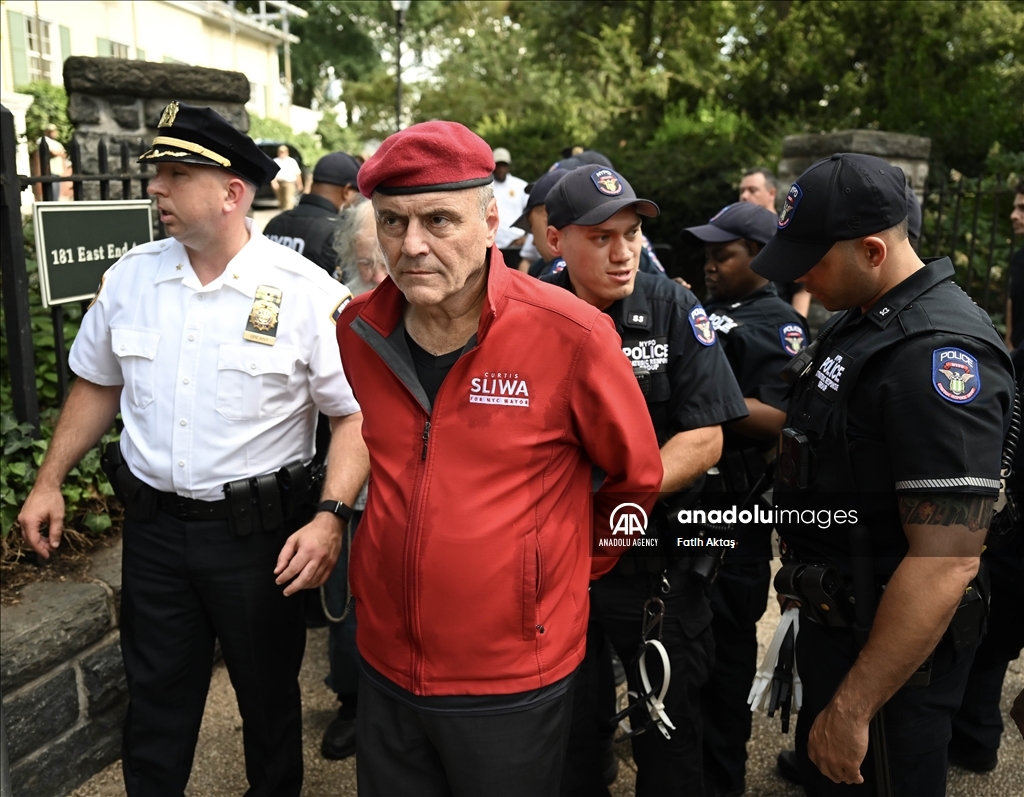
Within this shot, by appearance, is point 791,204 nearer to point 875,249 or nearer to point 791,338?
point 875,249

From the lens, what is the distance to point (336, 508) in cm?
263

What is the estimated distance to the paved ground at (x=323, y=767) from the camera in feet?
10.8

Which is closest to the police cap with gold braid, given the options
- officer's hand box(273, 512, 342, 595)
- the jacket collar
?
the jacket collar

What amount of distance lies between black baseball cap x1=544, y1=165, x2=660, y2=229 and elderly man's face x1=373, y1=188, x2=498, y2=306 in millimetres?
828

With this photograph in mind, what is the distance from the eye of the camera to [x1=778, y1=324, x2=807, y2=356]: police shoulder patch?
3209mm

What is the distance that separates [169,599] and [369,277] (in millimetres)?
1646

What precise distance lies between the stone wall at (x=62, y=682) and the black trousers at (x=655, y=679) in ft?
5.64

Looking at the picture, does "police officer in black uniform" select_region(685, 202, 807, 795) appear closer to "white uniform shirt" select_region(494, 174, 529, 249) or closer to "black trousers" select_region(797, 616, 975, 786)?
"black trousers" select_region(797, 616, 975, 786)

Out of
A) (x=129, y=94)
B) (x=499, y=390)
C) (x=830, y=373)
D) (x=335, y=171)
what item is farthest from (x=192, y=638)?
(x=335, y=171)

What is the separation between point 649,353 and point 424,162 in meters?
1.07

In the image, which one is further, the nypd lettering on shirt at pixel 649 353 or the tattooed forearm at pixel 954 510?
the nypd lettering on shirt at pixel 649 353

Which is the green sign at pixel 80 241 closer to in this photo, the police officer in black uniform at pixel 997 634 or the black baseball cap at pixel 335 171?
the black baseball cap at pixel 335 171

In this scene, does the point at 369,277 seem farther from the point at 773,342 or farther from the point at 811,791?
the point at 811,791

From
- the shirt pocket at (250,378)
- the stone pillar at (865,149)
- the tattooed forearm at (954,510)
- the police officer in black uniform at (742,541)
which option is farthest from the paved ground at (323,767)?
the stone pillar at (865,149)
